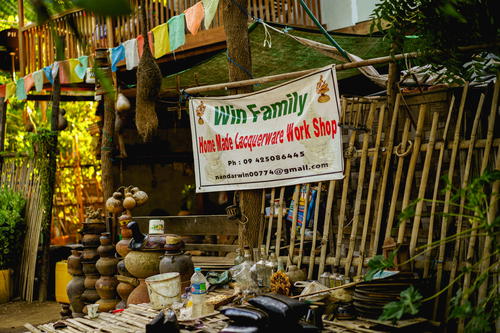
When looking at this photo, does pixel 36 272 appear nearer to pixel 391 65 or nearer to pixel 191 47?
pixel 191 47

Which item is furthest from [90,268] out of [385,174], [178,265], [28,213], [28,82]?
[28,82]

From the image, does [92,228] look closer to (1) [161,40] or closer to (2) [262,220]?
(2) [262,220]

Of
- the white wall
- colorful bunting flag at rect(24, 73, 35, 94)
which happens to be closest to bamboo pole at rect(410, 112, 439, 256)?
the white wall

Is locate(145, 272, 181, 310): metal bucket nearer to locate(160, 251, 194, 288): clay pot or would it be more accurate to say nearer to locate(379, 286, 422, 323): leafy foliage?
locate(160, 251, 194, 288): clay pot

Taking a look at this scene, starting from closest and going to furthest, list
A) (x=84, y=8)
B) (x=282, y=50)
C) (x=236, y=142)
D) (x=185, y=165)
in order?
(x=84, y=8) → (x=236, y=142) → (x=282, y=50) → (x=185, y=165)

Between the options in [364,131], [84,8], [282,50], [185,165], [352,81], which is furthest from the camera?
[185,165]

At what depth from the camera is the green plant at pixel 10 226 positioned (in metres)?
8.84

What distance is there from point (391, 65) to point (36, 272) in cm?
782

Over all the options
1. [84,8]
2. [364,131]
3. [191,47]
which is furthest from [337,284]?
[191,47]

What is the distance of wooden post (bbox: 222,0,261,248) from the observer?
5680 mm

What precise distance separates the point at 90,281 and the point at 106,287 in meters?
0.48

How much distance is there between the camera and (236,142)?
18.2 ft

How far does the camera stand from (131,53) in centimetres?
832

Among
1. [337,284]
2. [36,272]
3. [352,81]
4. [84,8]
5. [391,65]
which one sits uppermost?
[352,81]
